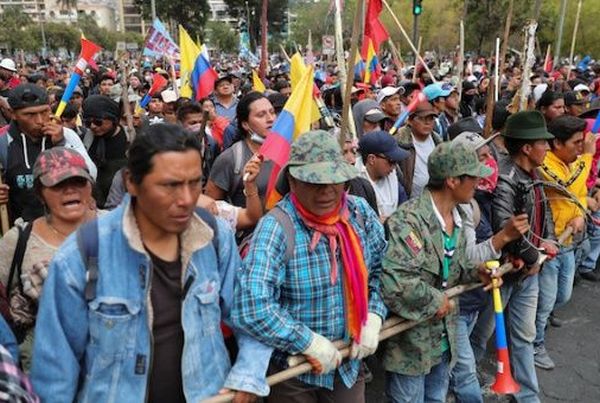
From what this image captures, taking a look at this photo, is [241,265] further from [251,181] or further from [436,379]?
[436,379]

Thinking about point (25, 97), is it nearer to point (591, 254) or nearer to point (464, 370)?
point (464, 370)

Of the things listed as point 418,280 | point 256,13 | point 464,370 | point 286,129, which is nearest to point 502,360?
point 464,370

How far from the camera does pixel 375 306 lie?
2.50 metres

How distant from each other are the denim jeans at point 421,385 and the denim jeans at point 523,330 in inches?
28.8

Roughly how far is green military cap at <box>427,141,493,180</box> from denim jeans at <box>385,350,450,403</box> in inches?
38.8

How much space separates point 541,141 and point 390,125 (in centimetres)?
308

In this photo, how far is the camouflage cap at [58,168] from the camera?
236 cm

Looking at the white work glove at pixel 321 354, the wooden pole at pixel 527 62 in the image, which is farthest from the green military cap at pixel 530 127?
the wooden pole at pixel 527 62

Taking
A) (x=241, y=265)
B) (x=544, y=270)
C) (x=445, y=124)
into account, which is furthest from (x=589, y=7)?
(x=241, y=265)

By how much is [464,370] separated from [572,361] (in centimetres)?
172

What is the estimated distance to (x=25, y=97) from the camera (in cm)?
350

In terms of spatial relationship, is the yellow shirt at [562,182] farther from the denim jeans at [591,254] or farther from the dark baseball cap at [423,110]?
the denim jeans at [591,254]

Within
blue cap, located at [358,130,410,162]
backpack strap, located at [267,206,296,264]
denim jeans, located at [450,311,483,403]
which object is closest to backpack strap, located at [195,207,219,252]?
backpack strap, located at [267,206,296,264]

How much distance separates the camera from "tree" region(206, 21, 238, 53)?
226ft
